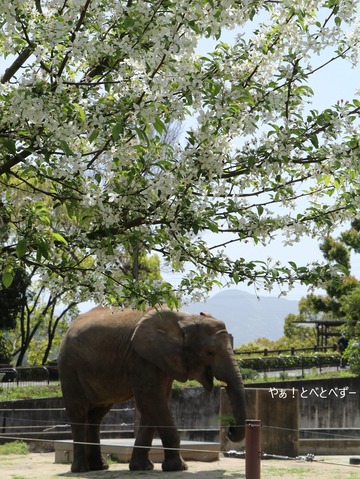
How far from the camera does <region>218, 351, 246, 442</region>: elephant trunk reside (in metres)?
14.3

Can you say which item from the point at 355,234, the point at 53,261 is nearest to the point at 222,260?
the point at 53,261

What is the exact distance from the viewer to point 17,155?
6871 mm

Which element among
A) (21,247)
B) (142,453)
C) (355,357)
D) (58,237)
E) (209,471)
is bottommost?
(209,471)

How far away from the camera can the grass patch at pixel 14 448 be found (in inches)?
774

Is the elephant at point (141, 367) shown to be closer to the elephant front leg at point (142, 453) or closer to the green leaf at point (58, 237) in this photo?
the elephant front leg at point (142, 453)

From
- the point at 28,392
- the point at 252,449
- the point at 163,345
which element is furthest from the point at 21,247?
the point at 28,392

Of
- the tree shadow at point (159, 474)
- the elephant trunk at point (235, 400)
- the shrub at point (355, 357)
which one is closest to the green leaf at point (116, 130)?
the elephant trunk at point (235, 400)

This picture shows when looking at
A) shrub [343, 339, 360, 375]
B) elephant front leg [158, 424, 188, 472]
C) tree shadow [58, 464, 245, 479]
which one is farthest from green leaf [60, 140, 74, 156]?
shrub [343, 339, 360, 375]

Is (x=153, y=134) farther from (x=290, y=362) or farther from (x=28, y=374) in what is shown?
(x=290, y=362)

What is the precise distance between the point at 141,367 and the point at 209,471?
6.24ft

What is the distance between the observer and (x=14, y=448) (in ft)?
66.1

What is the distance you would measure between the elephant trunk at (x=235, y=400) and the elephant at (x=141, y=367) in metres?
0.02

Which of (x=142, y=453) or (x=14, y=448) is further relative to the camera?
(x=14, y=448)

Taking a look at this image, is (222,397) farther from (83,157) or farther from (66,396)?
(83,157)
